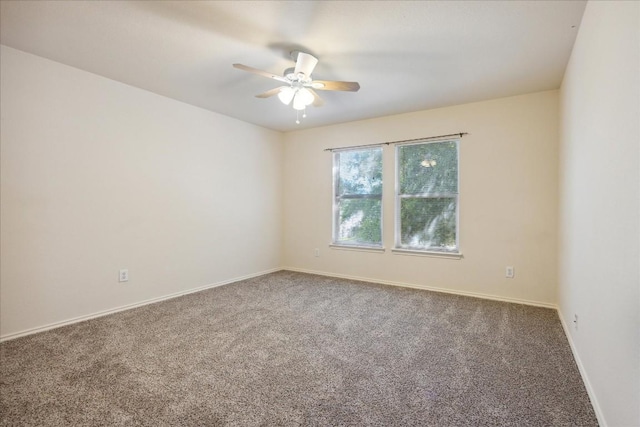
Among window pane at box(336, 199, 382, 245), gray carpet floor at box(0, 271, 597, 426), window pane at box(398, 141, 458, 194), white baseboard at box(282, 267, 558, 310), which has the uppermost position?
window pane at box(398, 141, 458, 194)

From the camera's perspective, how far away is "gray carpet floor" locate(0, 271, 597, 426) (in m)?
1.58

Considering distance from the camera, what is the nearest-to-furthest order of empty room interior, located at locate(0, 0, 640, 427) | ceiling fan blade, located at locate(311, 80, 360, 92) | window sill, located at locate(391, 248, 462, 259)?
empty room interior, located at locate(0, 0, 640, 427)
ceiling fan blade, located at locate(311, 80, 360, 92)
window sill, located at locate(391, 248, 462, 259)

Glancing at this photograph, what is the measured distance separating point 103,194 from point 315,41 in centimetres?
252

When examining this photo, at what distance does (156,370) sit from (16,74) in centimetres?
265

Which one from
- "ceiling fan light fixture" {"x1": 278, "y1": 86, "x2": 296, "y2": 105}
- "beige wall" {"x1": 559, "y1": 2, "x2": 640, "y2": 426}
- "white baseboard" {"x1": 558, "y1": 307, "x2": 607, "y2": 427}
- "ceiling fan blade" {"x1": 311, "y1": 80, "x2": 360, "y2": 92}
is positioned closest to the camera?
"beige wall" {"x1": 559, "y1": 2, "x2": 640, "y2": 426}

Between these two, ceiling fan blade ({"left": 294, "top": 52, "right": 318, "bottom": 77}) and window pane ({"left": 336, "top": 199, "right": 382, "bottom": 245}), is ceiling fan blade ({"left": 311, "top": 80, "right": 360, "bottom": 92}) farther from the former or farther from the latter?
window pane ({"left": 336, "top": 199, "right": 382, "bottom": 245})

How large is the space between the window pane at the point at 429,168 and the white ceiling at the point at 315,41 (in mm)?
824

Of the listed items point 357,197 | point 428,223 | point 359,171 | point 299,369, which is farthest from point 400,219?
point 299,369

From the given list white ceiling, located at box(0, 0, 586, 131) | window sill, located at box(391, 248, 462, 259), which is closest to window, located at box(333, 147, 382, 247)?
window sill, located at box(391, 248, 462, 259)

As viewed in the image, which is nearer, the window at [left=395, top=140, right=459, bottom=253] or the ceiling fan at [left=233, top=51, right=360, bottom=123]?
the ceiling fan at [left=233, top=51, right=360, bottom=123]

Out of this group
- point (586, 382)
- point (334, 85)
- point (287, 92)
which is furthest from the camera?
point (287, 92)

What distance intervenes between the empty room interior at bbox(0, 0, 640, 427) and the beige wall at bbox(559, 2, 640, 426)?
2 cm

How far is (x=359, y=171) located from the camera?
4.63 m

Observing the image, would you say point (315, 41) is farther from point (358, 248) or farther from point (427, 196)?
point (358, 248)
